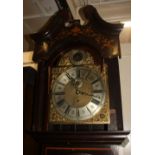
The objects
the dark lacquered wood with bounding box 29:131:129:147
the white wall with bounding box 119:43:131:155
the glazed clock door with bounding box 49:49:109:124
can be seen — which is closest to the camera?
the dark lacquered wood with bounding box 29:131:129:147

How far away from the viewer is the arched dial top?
128 cm

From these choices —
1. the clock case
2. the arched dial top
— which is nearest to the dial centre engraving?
the arched dial top

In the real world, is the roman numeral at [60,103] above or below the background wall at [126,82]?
below

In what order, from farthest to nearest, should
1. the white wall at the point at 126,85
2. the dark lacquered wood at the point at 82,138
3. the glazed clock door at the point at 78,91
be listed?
the white wall at the point at 126,85 → the glazed clock door at the point at 78,91 → the dark lacquered wood at the point at 82,138

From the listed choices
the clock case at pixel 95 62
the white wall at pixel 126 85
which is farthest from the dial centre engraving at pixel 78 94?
the white wall at pixel 126 85

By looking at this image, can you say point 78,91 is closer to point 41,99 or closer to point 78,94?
point 78,94

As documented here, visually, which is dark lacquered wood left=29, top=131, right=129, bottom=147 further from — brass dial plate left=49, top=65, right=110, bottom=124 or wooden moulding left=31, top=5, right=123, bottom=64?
wooden moulding left=31, top=5, right=123, bottom=64

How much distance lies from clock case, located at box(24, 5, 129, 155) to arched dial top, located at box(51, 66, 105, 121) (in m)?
0.05

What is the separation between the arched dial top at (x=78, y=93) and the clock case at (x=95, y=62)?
0.05 meters

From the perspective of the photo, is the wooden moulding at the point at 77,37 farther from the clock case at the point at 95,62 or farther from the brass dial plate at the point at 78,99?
the brass dial plate at the point at 78,99

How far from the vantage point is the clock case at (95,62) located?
120 cm

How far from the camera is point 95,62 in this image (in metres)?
1.33
